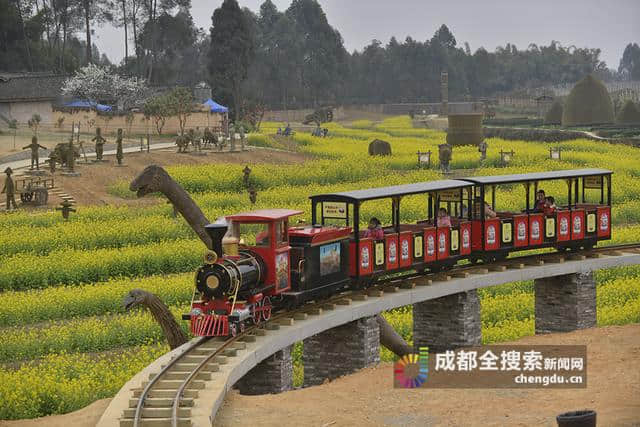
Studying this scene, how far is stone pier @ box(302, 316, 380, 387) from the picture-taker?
1116 inches

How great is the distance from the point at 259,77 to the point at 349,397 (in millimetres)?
128387

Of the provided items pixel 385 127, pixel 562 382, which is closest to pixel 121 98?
pixel 385 127

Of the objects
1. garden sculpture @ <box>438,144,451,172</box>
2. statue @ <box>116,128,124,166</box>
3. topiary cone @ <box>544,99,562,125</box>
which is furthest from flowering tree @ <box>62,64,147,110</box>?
topiary cone @ <box>544,99,562,125</box>

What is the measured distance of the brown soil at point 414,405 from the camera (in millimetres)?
21469

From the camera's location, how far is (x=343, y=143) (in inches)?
3452

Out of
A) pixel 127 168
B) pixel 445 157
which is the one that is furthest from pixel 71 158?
pixel 445 157

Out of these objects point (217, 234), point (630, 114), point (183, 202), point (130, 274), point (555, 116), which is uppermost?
point (630, 114)

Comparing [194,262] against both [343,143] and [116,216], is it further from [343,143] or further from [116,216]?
[343,143]

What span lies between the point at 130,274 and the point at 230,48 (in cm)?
6030

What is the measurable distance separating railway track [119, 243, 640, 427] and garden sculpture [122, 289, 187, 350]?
1424 mm

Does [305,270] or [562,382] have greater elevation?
[305,270]

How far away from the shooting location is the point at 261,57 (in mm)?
153250

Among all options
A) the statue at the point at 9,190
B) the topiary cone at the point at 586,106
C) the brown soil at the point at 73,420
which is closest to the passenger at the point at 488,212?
the brown soil at the point at 73,420

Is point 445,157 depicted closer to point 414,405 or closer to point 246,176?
point 246,176
